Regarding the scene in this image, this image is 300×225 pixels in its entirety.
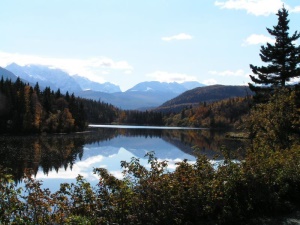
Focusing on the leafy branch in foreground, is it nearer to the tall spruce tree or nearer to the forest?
the forest

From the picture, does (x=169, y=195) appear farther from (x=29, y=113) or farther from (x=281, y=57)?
(x=29, y=113)

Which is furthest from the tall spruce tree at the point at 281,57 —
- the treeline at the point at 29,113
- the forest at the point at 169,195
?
the treeline at the point at 29,113

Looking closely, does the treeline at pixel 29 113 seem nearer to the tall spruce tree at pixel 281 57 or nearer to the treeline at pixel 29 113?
the treeline at pixel 29 113

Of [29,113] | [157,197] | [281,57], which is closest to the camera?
[157,197]

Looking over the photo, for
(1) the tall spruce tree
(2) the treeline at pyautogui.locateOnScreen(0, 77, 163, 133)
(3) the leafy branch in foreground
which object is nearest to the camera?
(3) the leafy branch in foreground

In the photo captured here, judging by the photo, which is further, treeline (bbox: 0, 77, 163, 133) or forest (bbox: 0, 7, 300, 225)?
treeline (bbox: 0, 77, 163, 133)

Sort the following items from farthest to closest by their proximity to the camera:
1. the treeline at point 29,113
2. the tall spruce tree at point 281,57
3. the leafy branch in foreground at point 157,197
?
1. the treeline at point 29,113
2. the tall spruce tree at point 281,57
3. the leafy branch in foreground at point 157,197

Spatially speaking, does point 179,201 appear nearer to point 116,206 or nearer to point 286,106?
point 116,206

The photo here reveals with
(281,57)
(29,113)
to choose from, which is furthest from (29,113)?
(281,57)

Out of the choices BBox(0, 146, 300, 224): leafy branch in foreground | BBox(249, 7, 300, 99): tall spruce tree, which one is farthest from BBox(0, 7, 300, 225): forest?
BBox(249, 7, 300, 99): tall spruce tree

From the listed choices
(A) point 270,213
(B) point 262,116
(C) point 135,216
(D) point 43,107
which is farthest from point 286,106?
(D) point 43,107

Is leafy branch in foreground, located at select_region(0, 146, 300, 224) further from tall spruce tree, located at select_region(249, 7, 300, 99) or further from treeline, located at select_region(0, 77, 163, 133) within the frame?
treeline, located at select_region(0, 77, 163, 133)

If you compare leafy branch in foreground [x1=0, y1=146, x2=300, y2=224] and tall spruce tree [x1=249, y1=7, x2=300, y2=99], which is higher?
tall spruce tree [x1=249, y1=7, x2=300, y2=99]

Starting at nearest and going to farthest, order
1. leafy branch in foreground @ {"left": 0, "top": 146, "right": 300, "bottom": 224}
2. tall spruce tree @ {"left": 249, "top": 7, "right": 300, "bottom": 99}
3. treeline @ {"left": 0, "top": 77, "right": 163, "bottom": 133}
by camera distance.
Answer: leafy branch in foreground @ {"left": 0, "top": 146, "right": 300, "bottom": 224} → tall spruce tree @ {"left": 249, "top": 7, "right": 300, "bottom": 99} → treeline @ {"left": 0, "top": 77, "right": 163, "bottom": 133}
